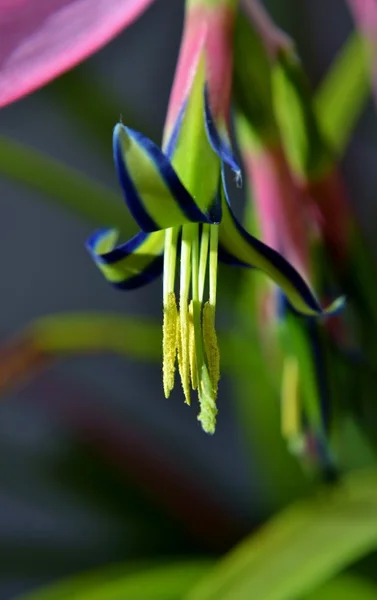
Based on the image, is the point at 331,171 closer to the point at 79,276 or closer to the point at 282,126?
the point at 282,126

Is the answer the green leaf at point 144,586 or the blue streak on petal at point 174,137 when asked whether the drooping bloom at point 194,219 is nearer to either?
the blue streak on petal at point 174,137

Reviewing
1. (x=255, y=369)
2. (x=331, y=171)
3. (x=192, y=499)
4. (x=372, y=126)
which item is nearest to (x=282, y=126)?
(x=331, y=171)

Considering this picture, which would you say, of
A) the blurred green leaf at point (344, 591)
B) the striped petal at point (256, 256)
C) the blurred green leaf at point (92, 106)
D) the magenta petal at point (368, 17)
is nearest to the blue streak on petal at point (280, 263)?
the striped petal at point (256, 256)

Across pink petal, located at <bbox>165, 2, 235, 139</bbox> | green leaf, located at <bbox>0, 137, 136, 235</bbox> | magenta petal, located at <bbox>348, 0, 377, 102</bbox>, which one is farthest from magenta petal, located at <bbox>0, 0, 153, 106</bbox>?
green leaf, located at <bbox>0, 137, 136, 235</bbox>

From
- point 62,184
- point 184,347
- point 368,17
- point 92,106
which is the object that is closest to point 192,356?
point 184,347

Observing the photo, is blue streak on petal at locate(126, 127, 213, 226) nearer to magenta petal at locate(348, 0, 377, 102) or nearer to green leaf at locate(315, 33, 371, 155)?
magenta petal at locate(348, 0, 377, 102)

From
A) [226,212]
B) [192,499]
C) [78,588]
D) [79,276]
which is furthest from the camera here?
[79,276]
